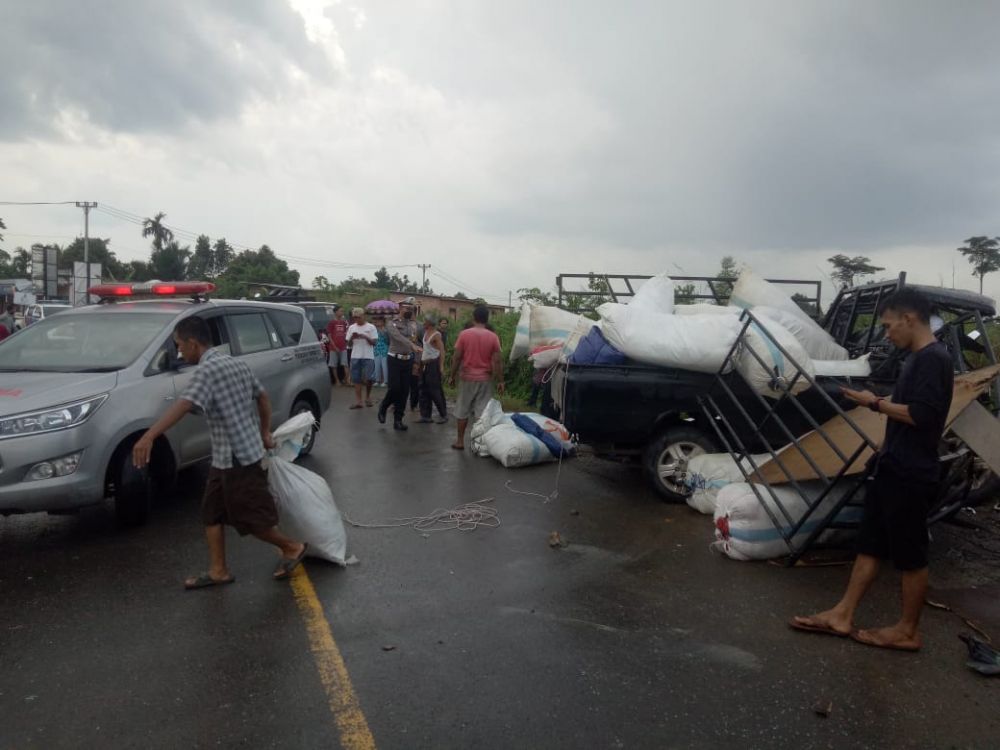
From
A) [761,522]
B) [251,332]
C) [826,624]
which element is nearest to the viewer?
[826,624]

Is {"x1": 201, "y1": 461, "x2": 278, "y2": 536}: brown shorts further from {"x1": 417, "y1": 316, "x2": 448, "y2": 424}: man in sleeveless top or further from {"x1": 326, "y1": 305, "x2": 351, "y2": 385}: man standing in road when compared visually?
{"x1": 326, "y1": 305, "x2": 351, "y2": 385}: man standing in road

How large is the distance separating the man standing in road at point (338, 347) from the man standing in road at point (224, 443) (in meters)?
9.83

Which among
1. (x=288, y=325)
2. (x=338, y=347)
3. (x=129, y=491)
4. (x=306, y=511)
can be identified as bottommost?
(x=129, y=491)

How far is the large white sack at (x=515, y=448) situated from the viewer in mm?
7590

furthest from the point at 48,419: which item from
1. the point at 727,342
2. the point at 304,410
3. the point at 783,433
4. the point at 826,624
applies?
the point at 783,433

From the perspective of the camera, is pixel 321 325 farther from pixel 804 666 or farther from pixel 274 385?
pixel 804 666

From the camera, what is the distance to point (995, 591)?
450 cm

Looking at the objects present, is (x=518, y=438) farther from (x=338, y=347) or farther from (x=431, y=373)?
(x=338, y=347)

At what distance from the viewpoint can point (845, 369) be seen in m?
5.88

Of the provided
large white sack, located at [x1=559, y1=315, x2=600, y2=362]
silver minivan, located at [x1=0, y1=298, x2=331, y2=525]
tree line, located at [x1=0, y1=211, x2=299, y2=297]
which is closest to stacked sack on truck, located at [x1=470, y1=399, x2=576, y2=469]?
large white sack, located at [x1=559, y1=315, x2=600, y2=362]

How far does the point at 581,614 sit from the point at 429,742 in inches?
57.6

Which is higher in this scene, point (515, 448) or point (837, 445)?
point (837, 445)

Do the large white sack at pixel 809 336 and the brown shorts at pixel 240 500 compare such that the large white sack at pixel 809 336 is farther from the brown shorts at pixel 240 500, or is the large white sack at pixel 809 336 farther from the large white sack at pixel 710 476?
the brown shorts at pixel 240 500

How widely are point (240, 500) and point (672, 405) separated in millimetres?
3742
